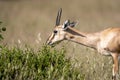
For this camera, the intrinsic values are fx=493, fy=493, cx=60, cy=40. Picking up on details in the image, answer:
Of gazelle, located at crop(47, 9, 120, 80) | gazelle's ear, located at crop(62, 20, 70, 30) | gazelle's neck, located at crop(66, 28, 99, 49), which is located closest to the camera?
gazelle, located at crop(47, 9, 120, 80)

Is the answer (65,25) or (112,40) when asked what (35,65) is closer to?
(65,25)

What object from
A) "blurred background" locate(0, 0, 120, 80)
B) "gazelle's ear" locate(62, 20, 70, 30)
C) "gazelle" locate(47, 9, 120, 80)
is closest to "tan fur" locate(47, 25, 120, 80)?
"gazelle" locate(47, 9, 120, 80)

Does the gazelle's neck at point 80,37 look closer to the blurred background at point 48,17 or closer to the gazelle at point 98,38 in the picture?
the gazelle at point 98,38

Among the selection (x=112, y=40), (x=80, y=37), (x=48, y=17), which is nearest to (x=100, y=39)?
(x=112, y=40)

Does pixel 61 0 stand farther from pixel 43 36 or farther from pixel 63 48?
pixel 63 48

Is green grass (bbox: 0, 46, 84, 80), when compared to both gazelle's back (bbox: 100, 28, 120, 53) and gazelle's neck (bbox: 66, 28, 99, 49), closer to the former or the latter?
gazelle's back (bbox: 100, 28, 120, 53)

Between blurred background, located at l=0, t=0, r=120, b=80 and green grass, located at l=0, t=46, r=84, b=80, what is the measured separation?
1.90 meters

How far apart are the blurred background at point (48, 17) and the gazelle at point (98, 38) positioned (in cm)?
27

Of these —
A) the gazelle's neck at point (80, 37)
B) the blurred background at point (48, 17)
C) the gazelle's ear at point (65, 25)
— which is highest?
the gazelle's ear at point (65, 25)

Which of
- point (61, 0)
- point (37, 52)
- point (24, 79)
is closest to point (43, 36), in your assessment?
point (37, 52)

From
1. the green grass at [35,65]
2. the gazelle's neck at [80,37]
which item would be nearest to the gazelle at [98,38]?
the gazelle's neck at [80,37]

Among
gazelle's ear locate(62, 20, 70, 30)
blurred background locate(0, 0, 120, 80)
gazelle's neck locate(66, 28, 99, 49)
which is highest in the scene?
gazelle's ear locate(62, 20, 70, 30)

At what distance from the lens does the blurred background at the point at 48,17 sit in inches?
700

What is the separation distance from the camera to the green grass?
30.2 ft
